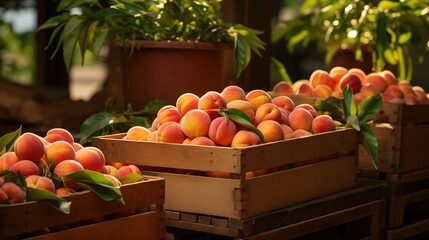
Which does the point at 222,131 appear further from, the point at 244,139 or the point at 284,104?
the point at 284,104

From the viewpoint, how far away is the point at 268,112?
2664 mm

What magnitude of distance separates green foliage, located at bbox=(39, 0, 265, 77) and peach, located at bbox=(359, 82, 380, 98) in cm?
43

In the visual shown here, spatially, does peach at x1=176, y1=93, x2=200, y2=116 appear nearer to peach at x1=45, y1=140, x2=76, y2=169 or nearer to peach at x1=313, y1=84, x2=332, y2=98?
peach at x1=45, y1=140, x2=76, y2=169

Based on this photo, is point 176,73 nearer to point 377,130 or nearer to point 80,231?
point 377,130

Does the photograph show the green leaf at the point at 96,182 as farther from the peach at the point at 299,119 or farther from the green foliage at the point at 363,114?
the green foliage at the point at 363,114

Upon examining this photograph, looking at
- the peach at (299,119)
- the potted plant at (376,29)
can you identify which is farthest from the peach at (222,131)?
the potted plant at (376,29)

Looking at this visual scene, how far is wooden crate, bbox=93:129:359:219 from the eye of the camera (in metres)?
2.40

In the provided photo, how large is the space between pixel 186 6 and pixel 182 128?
0.85 meters

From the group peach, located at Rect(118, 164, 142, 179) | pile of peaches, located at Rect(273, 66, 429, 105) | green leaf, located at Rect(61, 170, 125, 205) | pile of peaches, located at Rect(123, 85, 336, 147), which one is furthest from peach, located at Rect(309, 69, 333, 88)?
green leaf, located at Rect(61, 170, 125, 205)

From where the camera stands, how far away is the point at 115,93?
3516mm

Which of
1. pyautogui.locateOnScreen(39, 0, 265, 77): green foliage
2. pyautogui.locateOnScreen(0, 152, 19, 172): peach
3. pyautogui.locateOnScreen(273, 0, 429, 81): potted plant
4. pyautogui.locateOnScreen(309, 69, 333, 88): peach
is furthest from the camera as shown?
pyautogui.locateOnScreen(273, 0, 429, 81): potted plant

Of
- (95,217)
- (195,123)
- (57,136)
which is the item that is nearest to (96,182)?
(95,217)

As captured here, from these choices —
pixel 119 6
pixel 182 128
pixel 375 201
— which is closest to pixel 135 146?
pixel 182 128

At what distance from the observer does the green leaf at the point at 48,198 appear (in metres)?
2.00
